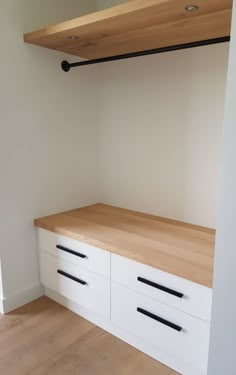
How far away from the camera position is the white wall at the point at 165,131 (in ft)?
5.89

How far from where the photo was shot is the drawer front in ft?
4.33

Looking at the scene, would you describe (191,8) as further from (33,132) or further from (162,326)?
(162,326)

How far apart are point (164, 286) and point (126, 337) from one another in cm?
52

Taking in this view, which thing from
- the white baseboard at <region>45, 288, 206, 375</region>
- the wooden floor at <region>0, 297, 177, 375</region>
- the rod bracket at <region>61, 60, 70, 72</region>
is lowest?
the wooden floor at <region>0, 297, 177, 375</region>

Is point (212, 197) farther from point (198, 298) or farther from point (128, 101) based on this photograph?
point (128, 101)

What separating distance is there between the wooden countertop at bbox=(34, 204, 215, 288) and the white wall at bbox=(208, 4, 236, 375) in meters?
0.19

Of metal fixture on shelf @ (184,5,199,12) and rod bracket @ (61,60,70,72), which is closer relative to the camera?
metal fixture on shelf @ (184,5,199,12)

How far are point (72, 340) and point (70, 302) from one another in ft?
1.01

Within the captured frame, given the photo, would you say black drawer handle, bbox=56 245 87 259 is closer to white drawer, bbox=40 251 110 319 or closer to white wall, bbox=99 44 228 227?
white drawer, bbox=40 251 110 319

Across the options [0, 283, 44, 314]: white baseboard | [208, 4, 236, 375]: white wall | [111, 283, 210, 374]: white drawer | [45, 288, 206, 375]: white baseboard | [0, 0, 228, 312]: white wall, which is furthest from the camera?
[0, 283, 44, 314]: white baseboard

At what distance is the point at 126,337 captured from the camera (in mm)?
1729

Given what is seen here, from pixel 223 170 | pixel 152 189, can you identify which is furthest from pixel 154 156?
pixel 223 170

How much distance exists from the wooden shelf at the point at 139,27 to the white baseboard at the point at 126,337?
1648 mm

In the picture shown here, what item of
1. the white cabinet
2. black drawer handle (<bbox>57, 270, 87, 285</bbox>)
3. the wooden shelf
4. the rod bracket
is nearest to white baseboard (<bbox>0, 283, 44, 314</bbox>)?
the white cabinet
